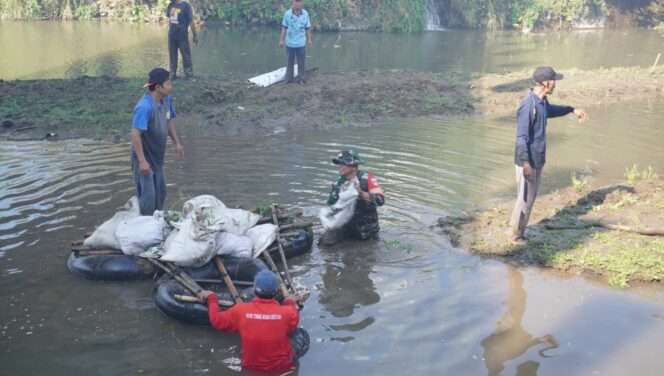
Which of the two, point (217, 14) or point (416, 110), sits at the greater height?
point (217, 14)

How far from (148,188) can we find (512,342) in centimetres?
423

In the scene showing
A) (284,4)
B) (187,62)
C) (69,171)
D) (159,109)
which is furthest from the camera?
(284,4)

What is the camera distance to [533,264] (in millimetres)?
7562

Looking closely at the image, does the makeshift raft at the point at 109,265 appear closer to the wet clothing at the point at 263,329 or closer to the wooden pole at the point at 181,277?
the wooden pole at the point at 181,277

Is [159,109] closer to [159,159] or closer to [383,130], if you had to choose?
[159,159]

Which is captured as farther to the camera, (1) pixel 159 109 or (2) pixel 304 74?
(2) pixel 304 74

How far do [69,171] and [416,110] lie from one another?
288 inches

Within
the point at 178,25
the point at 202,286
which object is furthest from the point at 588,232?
the point at 178,25

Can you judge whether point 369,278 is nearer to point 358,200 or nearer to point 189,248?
point 358,200

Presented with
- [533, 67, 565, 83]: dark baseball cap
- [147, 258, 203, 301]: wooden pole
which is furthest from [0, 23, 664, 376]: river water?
[533, 67, 565, 83]: dark baseball cap

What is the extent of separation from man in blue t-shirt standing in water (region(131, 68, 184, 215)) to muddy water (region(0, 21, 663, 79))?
440 inches

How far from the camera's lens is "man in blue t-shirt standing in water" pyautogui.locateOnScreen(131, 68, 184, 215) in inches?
282

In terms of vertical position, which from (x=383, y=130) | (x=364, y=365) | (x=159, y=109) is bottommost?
(x=364, y=365)

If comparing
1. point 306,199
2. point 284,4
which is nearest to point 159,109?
point 306,199
